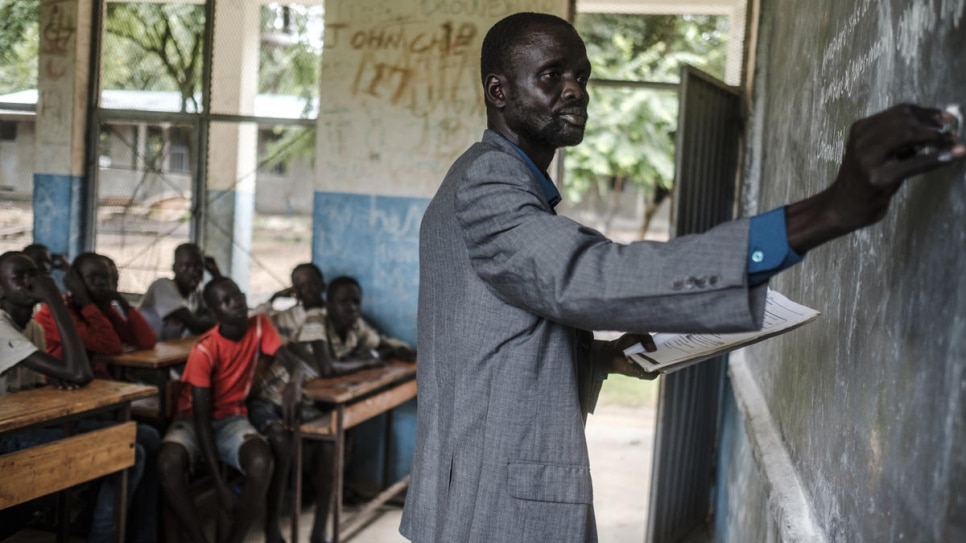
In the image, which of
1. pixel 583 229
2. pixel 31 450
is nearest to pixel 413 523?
pixel 583 229

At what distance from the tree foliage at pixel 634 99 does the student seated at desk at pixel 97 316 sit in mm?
6246

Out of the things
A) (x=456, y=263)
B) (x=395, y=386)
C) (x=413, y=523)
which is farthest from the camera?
(x=395, y=386)

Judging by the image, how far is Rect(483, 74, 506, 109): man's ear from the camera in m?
1.39

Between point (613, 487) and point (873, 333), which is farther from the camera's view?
point (613, 487)

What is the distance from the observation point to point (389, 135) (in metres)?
5.26

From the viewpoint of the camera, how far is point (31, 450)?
2.94 metres

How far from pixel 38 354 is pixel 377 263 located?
230 cm

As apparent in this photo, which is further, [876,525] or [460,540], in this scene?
[460,540]

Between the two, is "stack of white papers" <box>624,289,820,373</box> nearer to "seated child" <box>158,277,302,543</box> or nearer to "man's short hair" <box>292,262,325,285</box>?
"seated child" <box>158,277,302,543</box>

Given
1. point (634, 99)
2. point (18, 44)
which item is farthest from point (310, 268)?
point (634, 99)

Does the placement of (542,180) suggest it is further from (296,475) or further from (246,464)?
(296,475)

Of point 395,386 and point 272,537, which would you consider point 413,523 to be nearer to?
point 272,537

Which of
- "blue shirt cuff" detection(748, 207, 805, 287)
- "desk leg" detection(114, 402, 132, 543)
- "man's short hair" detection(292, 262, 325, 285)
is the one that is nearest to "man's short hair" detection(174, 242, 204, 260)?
"man's short hair" detection(292, 262, 325, 285)

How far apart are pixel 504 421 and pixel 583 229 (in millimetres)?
349
